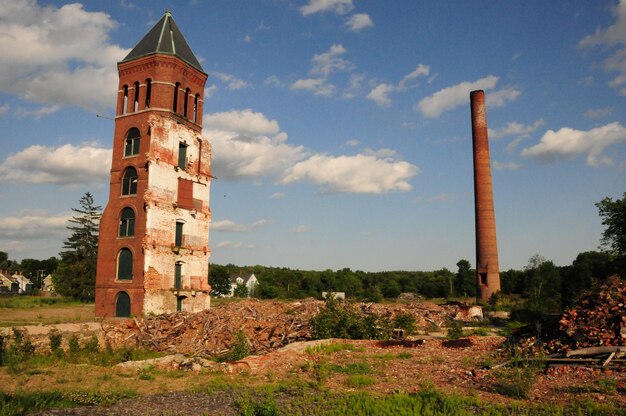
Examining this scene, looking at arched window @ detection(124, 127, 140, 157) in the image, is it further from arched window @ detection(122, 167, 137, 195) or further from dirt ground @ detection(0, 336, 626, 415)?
dirt ground @ detection(0, 336, 626, 415)

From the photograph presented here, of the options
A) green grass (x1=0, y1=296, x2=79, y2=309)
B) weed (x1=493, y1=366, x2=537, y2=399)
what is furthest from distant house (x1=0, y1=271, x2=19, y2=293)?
weed (x1=493, y1=366, x2=537, y2=399)

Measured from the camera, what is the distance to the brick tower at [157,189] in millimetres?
25188

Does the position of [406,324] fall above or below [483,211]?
below

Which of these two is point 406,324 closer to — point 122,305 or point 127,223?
point 122,305

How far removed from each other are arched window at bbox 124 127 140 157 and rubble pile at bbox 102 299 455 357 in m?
10.8

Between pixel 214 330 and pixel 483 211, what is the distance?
22.8 meters

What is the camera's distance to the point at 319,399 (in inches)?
317

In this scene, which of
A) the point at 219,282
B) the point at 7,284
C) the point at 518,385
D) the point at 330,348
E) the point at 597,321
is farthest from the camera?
the point at 7,284

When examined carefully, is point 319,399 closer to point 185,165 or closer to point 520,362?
point 520,362

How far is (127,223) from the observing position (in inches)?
1020

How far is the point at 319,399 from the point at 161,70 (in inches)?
959

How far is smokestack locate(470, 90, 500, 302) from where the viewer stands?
3250 centimetres

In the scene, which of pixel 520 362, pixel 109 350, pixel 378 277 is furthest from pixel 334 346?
pixel 378 277

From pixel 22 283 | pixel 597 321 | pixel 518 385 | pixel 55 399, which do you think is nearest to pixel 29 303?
pixel 55 399
